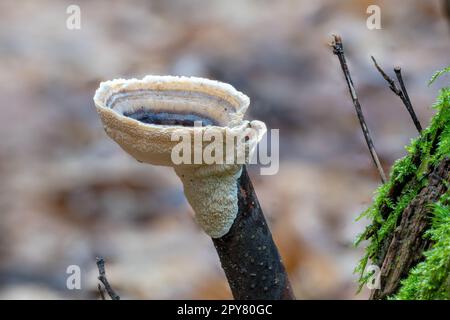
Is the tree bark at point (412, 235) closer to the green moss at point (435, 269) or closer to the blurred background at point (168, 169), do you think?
the green moss at point (435, 269)

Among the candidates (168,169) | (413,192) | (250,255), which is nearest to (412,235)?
(413,192)

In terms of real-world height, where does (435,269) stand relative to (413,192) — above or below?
below

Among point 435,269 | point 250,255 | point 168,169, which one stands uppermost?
point 168,169

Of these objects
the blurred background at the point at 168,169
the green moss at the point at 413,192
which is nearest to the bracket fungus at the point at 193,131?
the green moss at the point at 413,192

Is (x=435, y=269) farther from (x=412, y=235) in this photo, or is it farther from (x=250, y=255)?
(x=250, y=255)
